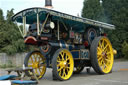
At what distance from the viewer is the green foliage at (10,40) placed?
22.3 meters

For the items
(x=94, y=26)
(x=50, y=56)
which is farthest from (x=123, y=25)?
(x=50, y=56)

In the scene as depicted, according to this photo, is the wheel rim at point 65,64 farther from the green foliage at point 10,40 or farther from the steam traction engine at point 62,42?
the green foliage at point 10,40

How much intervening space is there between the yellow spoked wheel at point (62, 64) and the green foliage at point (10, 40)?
42.5ft

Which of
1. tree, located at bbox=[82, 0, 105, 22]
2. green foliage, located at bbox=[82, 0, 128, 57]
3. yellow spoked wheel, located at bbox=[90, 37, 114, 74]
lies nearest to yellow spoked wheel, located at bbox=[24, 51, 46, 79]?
yellow spoked wheel, located at bbox=[90, 37, 114, 74]

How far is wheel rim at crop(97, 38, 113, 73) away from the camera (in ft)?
37.6

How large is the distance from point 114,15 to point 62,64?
22447mm

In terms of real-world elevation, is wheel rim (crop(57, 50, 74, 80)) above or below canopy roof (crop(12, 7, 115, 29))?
below

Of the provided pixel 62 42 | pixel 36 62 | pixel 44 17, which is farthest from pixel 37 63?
pixel 44 17

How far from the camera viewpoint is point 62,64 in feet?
31.7

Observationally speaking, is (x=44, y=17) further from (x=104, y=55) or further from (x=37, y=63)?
(x=104, y=55)

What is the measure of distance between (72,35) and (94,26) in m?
1.87

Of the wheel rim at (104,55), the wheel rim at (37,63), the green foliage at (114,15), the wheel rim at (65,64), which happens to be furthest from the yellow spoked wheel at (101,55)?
the green foliage at (114,15)

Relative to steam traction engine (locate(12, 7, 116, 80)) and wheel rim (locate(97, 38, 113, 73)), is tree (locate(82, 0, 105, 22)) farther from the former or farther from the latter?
wheel rim (locate(97, 38, 113, 73))

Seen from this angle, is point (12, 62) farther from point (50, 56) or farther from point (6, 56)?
point (50, 56)
